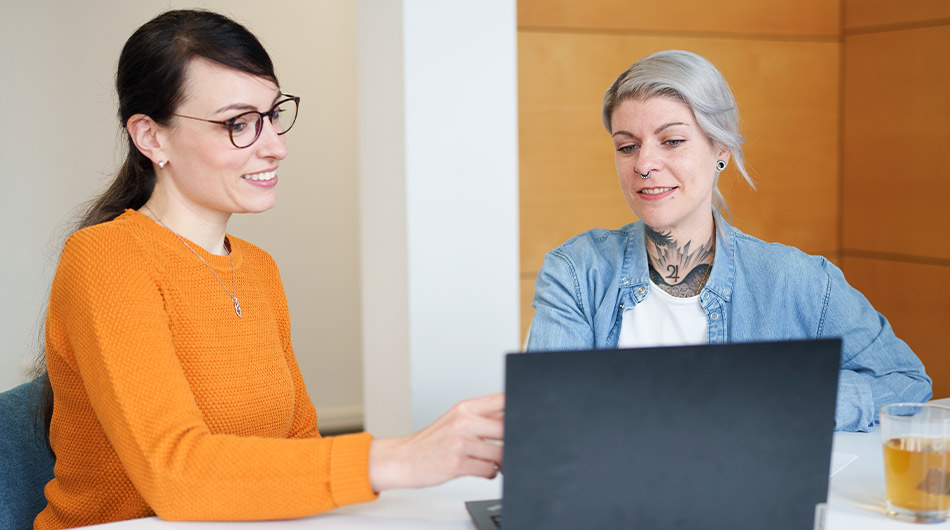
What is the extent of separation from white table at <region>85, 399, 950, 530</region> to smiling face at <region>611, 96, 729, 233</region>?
0.61 metres

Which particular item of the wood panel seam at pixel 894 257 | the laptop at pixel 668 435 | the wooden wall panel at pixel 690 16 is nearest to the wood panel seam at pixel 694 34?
the wooden wall panel at pixel 690 16

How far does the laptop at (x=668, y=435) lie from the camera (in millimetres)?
878

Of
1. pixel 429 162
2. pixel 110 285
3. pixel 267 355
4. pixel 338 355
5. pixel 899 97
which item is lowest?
pixel 338 355

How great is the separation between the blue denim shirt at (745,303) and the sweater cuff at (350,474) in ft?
2.02

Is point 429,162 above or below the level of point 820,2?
below

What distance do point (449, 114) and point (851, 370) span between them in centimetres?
89

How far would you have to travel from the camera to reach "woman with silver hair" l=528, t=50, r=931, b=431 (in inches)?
66.1

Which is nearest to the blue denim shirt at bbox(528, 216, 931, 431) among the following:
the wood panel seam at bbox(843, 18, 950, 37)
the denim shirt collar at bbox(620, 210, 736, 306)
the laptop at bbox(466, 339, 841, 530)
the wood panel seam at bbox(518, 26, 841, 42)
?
the denim shirt collar at bbox(620, 210, 736, 306)

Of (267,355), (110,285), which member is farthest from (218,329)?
(110,285)

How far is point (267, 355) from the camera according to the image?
4.79 ft

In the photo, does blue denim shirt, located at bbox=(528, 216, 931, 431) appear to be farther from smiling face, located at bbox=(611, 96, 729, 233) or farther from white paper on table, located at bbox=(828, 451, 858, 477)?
white paper on table, located at bbox=(828, 451, 858, 477)

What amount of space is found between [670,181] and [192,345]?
940 millimetres

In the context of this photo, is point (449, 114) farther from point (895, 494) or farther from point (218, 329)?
point (895, 494)

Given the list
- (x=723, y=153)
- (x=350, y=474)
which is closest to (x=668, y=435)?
(x=350, y=474)
